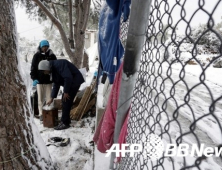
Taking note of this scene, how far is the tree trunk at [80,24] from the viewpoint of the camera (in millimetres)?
7039

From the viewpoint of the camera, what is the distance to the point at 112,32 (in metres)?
2.03

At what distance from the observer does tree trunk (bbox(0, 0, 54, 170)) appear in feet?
6.19

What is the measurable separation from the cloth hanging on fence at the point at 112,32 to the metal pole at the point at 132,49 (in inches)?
19.5

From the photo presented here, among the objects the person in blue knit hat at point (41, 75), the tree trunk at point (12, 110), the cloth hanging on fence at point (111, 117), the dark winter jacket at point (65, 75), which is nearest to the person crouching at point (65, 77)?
Answer: the dark winter jacket at point (65, 75)

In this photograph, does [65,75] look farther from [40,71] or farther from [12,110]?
[12,110]

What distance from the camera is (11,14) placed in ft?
6.39

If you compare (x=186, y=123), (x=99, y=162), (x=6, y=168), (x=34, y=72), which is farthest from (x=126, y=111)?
(x=34, y=72)

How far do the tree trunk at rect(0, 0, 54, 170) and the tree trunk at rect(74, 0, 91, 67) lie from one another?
5444 mm

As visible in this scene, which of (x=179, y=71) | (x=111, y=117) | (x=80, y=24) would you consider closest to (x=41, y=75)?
(x=80, y=24)

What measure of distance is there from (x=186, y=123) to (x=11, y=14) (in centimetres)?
350

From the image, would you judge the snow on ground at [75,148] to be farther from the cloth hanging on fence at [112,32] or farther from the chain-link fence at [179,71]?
the cloth hanging on fence at [112,32]

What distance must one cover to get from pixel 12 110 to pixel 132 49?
1.59 m

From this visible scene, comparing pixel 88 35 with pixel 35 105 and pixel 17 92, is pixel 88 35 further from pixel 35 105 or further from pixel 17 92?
pixel 17 92

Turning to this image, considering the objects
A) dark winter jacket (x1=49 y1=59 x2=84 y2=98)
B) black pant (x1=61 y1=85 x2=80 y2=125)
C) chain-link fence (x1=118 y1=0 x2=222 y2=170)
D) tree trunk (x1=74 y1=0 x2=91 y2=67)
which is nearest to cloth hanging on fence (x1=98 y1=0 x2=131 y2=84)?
chain-link fence (x1=118 y1=0 x2=222 y2=170)
